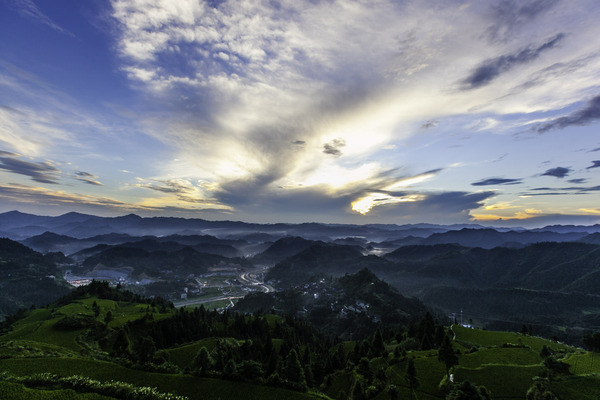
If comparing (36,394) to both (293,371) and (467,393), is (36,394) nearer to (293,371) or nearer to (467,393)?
(293,371)

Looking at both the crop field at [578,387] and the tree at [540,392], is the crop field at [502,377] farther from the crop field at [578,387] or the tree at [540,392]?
the tree at [540,392]

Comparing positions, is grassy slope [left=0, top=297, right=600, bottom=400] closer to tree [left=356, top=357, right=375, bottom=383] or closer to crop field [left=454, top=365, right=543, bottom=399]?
crop field [left=454, top=365, right=543, bottom=399]

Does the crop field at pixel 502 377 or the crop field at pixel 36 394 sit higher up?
the crop field at pixel 36 394

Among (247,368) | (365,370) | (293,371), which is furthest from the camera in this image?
(365,370)

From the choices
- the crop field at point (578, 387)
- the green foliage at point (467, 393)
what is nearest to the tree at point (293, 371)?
the green foliage at point (467, 393)

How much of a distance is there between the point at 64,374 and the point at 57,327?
73.3 m

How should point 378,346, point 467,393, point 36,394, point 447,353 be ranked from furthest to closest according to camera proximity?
point 378,346
point 447,353
point 467,393
point 36,394

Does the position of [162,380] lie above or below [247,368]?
below

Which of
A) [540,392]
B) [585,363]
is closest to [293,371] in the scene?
[540,392]

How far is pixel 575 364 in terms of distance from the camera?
65.8 meters

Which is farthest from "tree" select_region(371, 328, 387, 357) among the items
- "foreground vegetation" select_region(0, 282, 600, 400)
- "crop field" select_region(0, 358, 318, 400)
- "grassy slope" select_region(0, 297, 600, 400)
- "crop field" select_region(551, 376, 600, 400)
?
"crop field" select_region(0, 358, 318, 400)

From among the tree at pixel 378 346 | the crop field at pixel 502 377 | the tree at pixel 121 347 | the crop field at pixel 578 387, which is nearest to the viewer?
the crop field at pixel 578 387

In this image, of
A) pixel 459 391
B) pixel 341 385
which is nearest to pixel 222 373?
pixel 459 391

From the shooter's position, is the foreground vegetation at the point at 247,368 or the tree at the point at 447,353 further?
the tree at the point at 447,353
